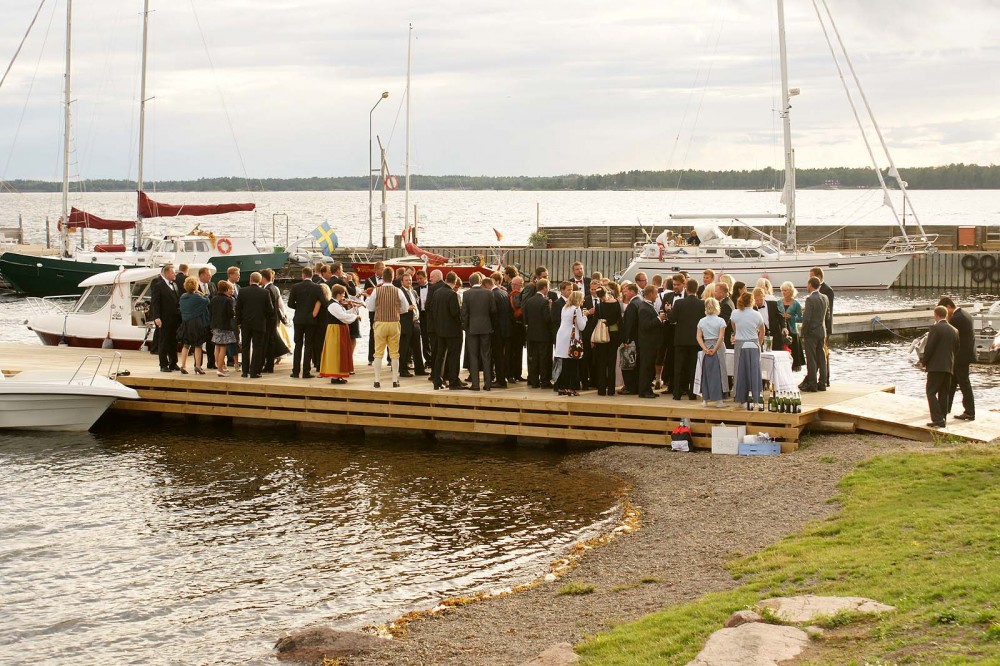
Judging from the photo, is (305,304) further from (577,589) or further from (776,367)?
(577,589)

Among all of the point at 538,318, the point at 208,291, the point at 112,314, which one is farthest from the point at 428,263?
the point at 538,318

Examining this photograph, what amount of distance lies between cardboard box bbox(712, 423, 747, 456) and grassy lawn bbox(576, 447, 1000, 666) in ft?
8.12

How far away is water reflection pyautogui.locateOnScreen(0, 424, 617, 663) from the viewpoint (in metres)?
9.54

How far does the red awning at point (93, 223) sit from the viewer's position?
45.3m

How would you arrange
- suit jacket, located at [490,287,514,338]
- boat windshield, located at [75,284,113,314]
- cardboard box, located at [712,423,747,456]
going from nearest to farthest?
1. cardboard box, located at [712,423,747,456]
2. suit jacket, located at [490,287,514,338]
3. boat windshield, located at [75,284,113,314]

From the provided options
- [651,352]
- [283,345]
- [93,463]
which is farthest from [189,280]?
[651,352]

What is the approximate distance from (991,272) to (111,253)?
3753 centimetres

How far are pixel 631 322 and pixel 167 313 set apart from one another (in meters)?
7.64

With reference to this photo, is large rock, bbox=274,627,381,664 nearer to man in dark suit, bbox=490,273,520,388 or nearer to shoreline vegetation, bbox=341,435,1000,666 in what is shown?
shoreline vegetation, bbox=341,435,1000,666

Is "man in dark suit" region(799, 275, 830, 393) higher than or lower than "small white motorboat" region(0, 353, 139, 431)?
higher

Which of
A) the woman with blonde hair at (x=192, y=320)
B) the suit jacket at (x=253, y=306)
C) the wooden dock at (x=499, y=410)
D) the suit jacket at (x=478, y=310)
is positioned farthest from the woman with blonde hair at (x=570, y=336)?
the woman with blonde hair at (x=192, y=320)

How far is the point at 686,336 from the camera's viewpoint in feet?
48.1

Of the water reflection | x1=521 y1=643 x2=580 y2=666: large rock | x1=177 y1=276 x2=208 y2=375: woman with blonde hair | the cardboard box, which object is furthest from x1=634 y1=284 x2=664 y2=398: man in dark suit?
x1=521 y1=643 x2=580 y2=666: large rock

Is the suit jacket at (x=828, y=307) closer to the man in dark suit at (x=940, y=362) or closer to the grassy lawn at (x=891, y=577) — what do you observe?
the man in dark suit at (x=940, y=362)
